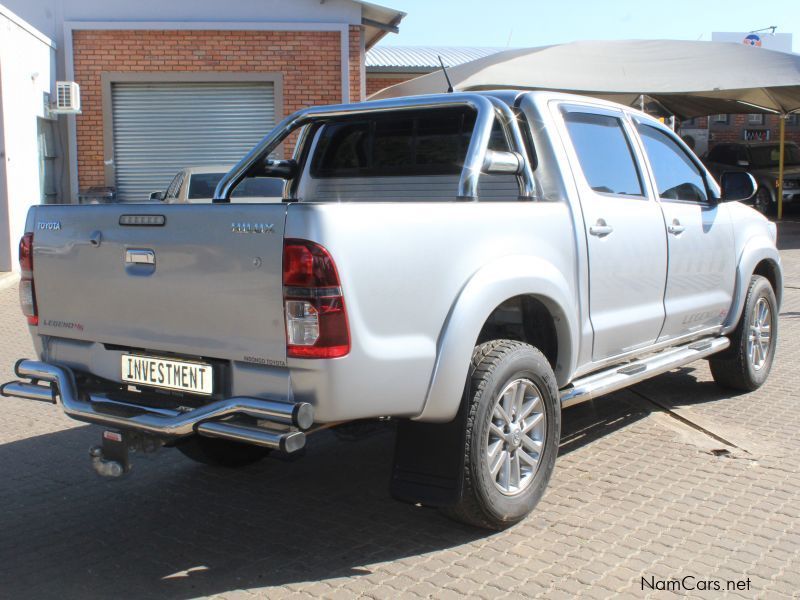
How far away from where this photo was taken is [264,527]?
171 inches

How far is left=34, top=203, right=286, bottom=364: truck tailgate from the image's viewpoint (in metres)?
3.47

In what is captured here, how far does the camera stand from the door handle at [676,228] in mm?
5445

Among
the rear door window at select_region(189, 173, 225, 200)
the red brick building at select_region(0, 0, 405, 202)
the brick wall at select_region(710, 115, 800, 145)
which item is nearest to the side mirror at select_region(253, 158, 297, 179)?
the rear door window at select_region(189, 173, 225, 200)

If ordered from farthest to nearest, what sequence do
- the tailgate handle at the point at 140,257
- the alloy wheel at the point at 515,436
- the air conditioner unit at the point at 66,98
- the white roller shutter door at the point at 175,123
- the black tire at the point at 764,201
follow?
the black tire at the point at 764,201, the white roller shutter door at the point at 175,123, the air conditioner unit at the point at 66,98, the alloy wheel at the point at 515,436, the tailgate handle at the point at 140,257

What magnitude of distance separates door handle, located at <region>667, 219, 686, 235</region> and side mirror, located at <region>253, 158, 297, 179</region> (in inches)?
87.9

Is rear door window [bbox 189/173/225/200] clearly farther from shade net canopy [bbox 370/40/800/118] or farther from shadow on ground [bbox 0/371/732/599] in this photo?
shadow on ground [bbox 0/371/732/599]

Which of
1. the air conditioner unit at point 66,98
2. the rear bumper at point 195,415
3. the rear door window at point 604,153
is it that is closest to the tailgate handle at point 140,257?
the rear bumper at point 195,415

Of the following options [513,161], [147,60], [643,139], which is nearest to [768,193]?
[147,60]

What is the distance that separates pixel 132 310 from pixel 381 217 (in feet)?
3.77

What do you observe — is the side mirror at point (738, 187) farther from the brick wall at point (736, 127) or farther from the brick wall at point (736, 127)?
the brick wall at point (736, 127)

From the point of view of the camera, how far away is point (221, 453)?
513cm

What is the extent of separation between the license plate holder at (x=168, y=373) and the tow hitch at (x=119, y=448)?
22cm

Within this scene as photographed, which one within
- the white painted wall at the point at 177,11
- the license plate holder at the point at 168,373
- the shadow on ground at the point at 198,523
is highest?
the white painted wall at the point at 177,11

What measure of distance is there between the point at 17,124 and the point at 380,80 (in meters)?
11.6
